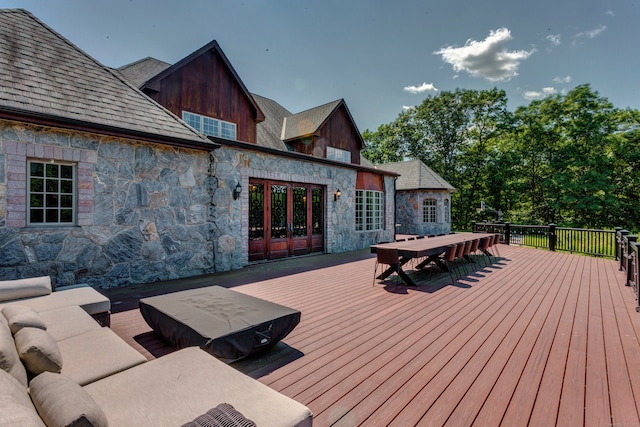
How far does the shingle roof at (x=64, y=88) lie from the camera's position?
15.4 feet

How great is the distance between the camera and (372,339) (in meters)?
3.35

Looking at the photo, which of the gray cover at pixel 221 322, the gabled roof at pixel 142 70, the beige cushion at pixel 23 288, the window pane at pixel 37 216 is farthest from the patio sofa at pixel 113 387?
the gabled roof at pixel 142 70

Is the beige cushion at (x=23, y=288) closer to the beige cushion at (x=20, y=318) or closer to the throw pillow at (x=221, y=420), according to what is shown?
the beige cushion at (x=20, y=318)

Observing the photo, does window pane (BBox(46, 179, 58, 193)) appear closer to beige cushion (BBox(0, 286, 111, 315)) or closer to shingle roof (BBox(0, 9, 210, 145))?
shingle roof (BBox(0, 9, 210, 145))

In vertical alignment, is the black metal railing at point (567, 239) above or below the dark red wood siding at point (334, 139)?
below

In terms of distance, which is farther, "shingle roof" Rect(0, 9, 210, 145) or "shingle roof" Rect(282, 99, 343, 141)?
"shingle roof" Rect(282, 99, 343, 141)

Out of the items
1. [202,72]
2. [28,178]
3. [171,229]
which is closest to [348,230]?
[171,229]

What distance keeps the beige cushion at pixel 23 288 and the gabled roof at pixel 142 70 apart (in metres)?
5.98

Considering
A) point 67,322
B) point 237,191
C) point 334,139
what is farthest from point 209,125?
point 67,322

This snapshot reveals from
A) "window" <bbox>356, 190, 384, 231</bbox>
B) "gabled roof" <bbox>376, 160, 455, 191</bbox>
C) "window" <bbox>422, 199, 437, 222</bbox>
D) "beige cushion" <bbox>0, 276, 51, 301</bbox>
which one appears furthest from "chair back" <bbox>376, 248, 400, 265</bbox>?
"window" <bbox>422, 199, 437, 222</bbox>

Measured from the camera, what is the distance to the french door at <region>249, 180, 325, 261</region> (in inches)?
317

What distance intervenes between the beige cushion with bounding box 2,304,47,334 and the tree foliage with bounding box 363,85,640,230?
83.7 feet

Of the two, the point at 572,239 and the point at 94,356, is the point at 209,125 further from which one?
the point at 572,239

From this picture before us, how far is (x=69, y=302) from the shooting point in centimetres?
321
